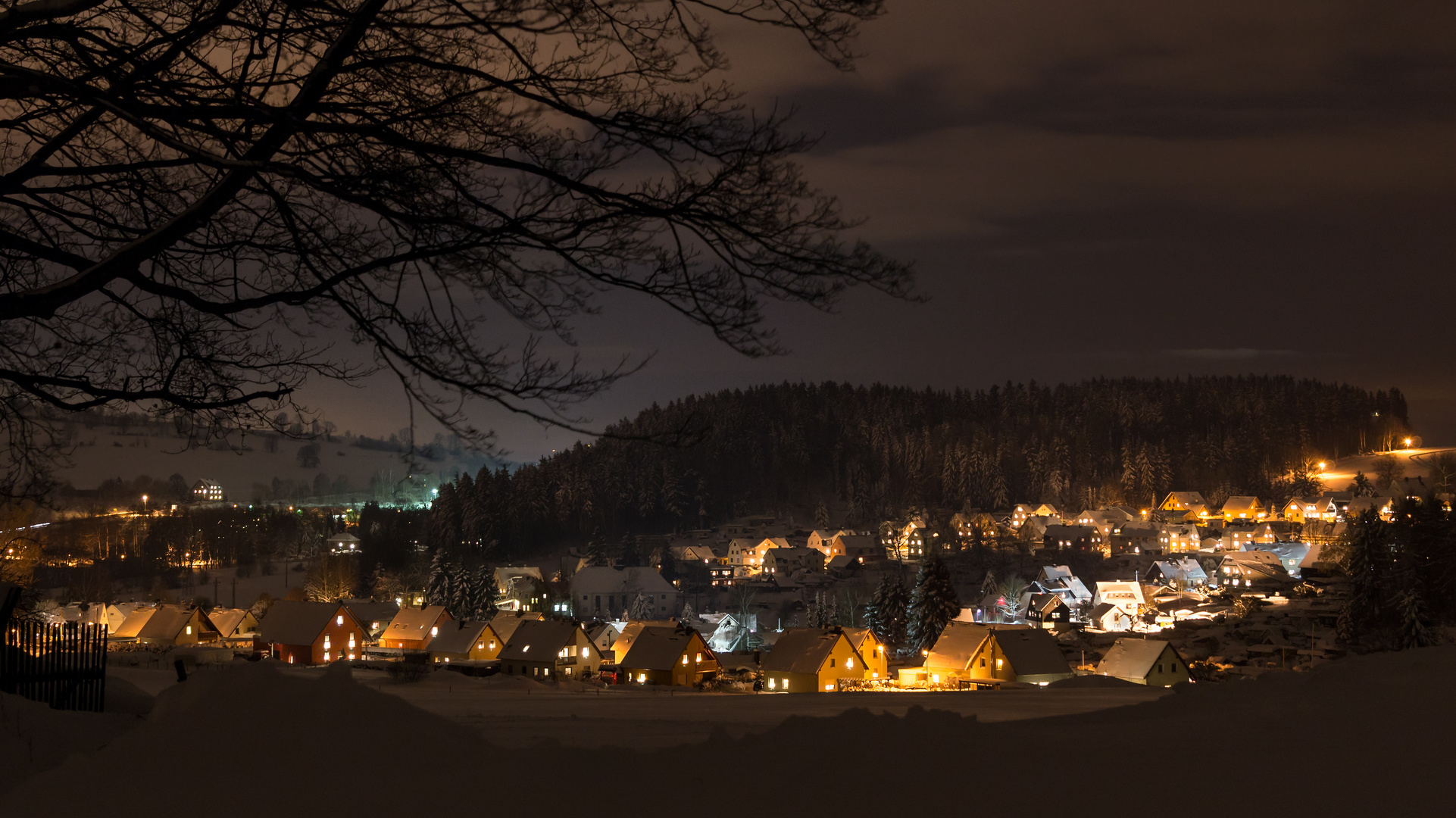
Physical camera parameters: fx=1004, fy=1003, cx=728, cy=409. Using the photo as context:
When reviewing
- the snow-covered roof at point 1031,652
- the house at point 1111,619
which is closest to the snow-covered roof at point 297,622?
the snow-covered roof at point 1031,652

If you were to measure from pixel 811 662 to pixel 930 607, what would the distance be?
597 inches

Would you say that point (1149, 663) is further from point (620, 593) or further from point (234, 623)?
point (620, 593)

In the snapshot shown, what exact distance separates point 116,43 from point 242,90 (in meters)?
0.98

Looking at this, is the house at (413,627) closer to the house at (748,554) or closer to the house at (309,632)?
the house at (309,632)

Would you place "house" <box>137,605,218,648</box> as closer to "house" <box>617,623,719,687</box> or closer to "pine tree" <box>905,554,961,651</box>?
"house" <box>617,623,719,687</box>

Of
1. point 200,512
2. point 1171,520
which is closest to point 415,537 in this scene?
point 200,512

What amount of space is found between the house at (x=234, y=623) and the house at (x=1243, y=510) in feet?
318

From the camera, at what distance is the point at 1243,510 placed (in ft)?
359

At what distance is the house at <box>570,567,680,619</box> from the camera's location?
77062mm

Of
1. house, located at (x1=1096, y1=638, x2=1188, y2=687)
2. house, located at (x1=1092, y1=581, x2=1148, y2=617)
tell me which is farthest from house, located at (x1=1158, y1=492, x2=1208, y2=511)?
house, located at (x1=1096, y1=638, x2=1188, y2=687)

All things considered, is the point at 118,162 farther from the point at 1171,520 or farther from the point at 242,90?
the point at 1171,520

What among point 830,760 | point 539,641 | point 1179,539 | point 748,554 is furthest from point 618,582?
point 830,760

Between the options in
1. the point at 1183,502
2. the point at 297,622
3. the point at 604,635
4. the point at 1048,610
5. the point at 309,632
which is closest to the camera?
the point at 309,632

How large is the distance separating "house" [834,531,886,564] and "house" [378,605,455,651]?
54689mm
